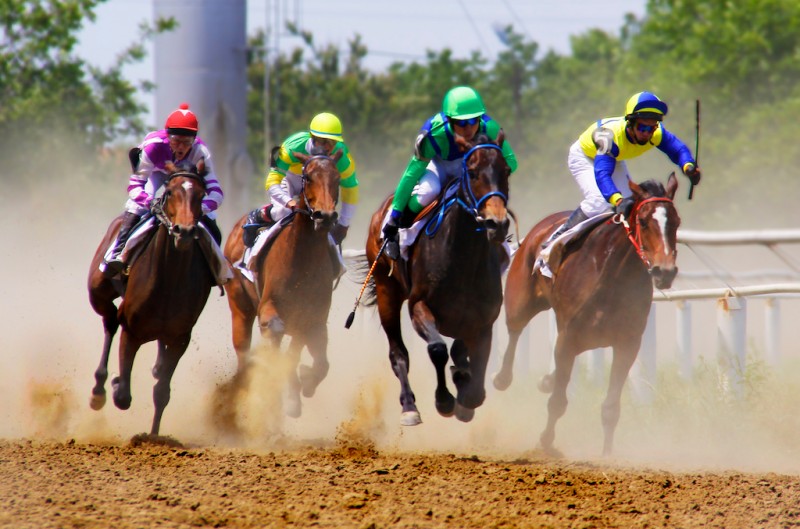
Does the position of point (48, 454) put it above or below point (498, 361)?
below

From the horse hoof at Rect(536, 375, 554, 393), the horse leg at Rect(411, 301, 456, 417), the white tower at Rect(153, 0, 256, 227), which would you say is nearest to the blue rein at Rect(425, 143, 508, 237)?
the horse leg at Rect(411, 301, 456, 417)

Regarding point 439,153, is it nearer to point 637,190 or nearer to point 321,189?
point 321,189

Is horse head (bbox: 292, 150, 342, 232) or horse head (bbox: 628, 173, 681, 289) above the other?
horse head (bbox: 292, 150, 342, 232)

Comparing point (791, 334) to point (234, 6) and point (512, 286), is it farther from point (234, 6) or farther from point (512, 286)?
point (234, 6)

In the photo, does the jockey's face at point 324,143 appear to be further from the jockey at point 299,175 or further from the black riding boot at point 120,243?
the black riding boot at point 120,243

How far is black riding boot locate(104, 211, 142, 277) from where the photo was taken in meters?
8.90

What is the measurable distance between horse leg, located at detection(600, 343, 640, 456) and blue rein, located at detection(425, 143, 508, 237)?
1561 mm

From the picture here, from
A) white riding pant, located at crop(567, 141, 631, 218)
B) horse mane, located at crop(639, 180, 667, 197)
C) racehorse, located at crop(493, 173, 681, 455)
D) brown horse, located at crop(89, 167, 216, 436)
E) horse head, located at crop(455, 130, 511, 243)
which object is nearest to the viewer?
horse head, located at crop(455, 130, 511, 243)

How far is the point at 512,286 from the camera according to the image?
10.3m

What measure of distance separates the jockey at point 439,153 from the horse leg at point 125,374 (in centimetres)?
207

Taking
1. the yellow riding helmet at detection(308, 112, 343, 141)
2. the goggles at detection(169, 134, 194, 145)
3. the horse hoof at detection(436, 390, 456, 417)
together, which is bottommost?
the horse hoof at detection(436, 390, 456, 417)

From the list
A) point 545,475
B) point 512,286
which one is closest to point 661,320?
point 512,286

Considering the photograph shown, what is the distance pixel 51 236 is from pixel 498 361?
15.0 meters

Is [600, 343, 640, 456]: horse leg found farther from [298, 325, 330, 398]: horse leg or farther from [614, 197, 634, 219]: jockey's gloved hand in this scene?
[298, 325, 330, 398]: horse leg
